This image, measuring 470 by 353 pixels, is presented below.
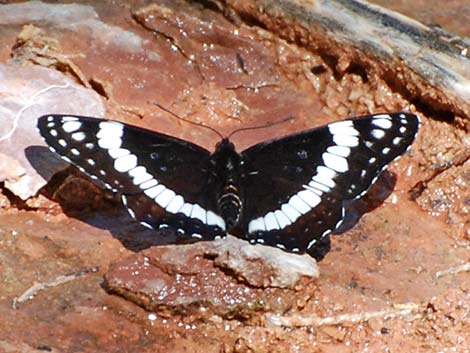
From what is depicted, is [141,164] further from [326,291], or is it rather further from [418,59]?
[418,59]

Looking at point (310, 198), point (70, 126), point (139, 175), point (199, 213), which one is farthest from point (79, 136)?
point (310, 198)

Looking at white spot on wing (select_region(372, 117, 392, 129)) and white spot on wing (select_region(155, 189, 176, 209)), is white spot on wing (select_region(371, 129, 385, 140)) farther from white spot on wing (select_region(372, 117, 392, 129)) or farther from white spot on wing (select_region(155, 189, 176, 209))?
white spot on wing (select_region(155, 189, 176, 209))

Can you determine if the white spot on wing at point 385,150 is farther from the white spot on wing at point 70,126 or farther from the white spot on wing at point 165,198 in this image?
the white spot on wing at point 70,126

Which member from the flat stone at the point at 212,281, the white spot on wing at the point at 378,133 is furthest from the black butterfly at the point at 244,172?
the flat stone at the point at 212,281

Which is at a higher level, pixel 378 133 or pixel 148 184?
pixel 378 133

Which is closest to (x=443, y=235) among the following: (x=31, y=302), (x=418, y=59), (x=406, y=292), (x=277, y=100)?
(x=406, y=292)

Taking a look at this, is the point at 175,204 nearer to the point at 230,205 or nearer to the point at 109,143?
the point at 230,205

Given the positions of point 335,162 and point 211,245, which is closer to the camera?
point 211,245

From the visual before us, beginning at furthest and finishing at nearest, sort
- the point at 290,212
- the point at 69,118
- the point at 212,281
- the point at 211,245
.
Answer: the point at 290,212 < the point at 69,118 < the point at 211,245 < the point at 212,281
